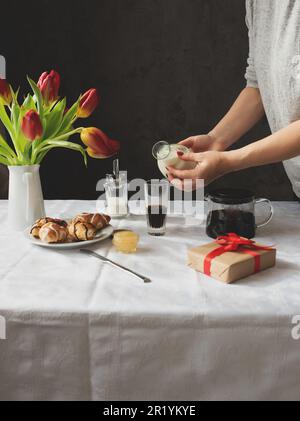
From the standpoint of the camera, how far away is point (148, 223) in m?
1.23

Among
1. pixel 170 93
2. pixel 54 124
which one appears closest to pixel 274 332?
pixel 54 124

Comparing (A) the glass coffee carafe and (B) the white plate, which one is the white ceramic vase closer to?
(B) the white plate

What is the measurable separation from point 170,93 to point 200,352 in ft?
7.92

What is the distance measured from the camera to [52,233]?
42.3 inches

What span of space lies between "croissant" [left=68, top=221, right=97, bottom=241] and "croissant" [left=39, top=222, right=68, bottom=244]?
0.07ft

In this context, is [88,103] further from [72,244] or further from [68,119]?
[72,244]

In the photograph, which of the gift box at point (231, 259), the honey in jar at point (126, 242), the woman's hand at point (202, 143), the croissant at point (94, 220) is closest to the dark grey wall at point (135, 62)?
the woman's hand at point (202, 143)

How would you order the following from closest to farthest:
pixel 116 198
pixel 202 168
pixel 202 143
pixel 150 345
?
pixel 150 345, pixel 202 168, pixel 116 198, pixel 202 143

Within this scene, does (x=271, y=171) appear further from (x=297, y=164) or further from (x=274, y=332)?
(x=274, y=332)

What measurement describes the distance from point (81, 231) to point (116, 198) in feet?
1.03

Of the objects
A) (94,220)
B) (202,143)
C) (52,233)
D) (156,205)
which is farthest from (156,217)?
(202,143)

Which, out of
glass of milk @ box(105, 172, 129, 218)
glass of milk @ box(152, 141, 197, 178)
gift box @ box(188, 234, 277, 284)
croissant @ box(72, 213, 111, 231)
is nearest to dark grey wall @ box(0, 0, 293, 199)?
glass of milk @ box(105, 172, 129, 218)

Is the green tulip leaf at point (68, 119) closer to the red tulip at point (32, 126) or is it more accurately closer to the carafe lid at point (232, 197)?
the red tulip at point (32, 126)

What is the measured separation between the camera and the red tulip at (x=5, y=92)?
3.88 feet
